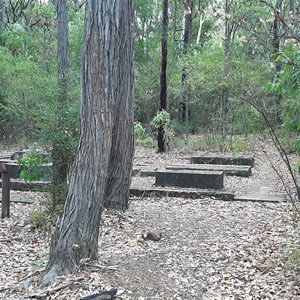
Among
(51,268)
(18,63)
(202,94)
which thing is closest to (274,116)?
(202,94)

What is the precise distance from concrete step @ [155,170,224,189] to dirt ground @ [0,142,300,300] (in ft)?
2.38

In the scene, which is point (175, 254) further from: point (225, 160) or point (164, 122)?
point (164, 122)

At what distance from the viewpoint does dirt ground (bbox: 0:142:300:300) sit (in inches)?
157

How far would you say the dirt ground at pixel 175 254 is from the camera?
13.1 feet

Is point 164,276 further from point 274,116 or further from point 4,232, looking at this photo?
point 274,116

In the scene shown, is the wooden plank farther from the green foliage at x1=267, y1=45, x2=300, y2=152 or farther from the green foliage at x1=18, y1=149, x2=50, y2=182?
the green foliage at x1=267, y1=45, x2=300, y2=152

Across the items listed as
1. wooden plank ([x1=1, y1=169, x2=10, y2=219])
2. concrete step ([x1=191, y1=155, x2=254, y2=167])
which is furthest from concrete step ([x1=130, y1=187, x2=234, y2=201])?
concrete step ([x1=191, y1=155, x2=254, y2=167])

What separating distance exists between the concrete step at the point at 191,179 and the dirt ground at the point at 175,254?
2.38 feet

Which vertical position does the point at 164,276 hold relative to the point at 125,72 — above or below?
below

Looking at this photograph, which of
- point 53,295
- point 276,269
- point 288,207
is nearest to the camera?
point 53,295

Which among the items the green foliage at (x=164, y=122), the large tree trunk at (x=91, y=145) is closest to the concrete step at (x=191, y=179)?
the large tree trunk at (x=91, y=145)

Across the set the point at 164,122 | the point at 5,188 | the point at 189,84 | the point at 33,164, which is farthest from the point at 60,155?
the point at 189,84

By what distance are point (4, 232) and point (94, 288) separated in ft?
9.59

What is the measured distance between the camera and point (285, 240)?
5.30m
